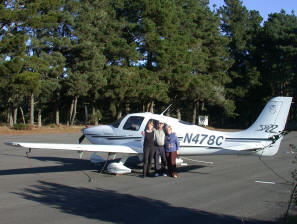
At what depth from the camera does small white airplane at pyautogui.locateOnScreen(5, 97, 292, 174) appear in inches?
427

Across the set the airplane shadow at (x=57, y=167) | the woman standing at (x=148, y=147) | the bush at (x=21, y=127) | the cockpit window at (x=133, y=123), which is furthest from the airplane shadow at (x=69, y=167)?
the bush at (x=21, y=127)

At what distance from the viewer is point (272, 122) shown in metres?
11.0

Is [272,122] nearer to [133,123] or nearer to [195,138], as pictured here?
[195,138]

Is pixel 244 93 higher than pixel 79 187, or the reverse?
pixel 244 93

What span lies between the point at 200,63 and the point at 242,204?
40028 millimetres

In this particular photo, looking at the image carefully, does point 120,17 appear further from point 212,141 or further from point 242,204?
point 242,204

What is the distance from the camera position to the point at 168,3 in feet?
141

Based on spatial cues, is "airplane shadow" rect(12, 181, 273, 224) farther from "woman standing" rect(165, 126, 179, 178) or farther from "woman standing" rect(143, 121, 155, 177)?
"woman standing" rect(165, 126, 179, 178)

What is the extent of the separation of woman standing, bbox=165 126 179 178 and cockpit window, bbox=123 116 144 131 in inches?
60.5

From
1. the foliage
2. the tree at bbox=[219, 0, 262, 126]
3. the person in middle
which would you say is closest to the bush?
the foliage

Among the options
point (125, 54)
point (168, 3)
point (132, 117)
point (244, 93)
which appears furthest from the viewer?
point (244, 93)

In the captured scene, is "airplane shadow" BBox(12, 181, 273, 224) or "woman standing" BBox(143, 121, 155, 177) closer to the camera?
"airplane shadow" BBox(12, 181, 273, 224)

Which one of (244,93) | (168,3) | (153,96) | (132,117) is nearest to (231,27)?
(244,93)

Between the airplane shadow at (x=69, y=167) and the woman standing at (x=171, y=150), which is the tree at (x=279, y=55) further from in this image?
the woman standing at (x=171, y=150)
